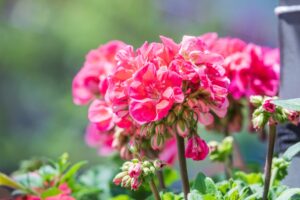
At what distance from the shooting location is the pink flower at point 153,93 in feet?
2.93

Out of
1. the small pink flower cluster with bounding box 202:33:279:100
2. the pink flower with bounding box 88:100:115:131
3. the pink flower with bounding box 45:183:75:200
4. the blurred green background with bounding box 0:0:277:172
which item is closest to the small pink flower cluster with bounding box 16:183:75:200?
the pink flower with bounding box 45:183:75:200

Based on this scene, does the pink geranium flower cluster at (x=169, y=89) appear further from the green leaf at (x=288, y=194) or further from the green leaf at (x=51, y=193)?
the green leaf at (x=51, y=193)

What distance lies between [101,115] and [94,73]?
0.63ft

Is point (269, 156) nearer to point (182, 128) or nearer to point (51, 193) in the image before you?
point (182, 128)

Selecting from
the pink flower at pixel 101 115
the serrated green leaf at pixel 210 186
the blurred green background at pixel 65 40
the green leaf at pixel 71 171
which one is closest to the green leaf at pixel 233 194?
the serrated green leaf at pixel 210 186

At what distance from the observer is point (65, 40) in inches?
243

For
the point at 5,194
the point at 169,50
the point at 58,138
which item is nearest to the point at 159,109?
the point at 169,50

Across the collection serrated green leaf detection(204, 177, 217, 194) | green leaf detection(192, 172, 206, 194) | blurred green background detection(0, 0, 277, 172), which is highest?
blurred green background detection(0, 0, 277, 172)

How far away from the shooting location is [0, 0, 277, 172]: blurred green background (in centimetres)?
584

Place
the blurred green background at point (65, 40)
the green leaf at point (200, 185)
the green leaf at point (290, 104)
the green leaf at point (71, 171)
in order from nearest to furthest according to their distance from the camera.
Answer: the green leaf at point (290, 104), the green leaf at point (200, 185), the green leaf at point (71, 171), the blurred green background at point (65, 40)

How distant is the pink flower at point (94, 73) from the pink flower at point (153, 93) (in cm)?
36

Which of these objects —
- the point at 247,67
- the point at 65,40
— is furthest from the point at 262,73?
the point at 65,40

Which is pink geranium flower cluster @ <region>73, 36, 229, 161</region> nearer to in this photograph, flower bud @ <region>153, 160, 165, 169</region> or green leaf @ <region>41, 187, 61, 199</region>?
flower bud @ <region>153, 160, 165, 169</region>

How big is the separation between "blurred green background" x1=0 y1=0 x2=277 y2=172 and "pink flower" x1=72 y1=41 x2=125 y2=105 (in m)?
4.34
